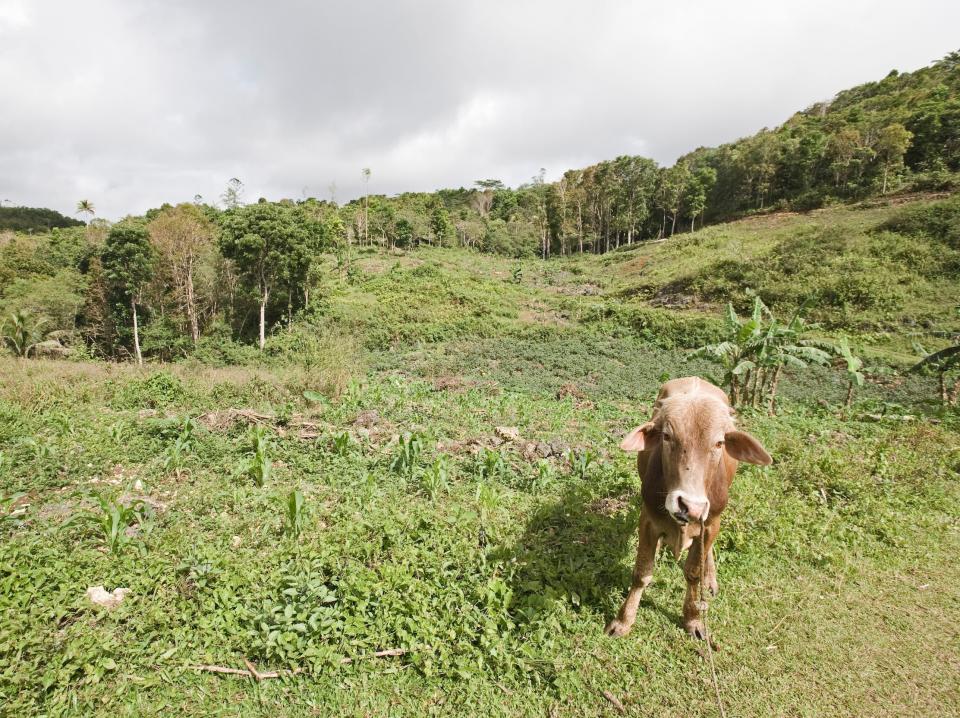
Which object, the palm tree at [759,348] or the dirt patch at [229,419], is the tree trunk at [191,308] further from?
the palm tree at [759,348]

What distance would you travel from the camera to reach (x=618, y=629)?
361cm

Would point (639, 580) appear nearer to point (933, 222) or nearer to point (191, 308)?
point (191, 308)

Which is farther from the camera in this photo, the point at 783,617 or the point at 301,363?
the point at 301,363

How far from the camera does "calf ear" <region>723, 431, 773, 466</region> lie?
288 cm

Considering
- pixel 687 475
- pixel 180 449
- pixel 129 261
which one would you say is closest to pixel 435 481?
pixel 687 475

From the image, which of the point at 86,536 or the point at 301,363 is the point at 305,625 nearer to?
the point at 86,536

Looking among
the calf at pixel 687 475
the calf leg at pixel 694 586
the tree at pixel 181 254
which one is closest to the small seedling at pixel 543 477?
the calf at pixel 687 475

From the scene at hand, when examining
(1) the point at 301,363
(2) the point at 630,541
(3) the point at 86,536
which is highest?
(1) the point at 301,363

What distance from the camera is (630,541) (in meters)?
4.69

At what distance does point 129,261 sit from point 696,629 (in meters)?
30.4

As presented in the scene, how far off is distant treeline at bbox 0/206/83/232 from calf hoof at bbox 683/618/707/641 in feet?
262

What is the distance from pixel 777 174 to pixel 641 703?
195ft

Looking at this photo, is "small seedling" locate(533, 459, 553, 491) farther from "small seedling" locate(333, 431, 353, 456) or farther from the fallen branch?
the fallen branch

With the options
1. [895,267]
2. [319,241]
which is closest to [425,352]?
[319,241]
